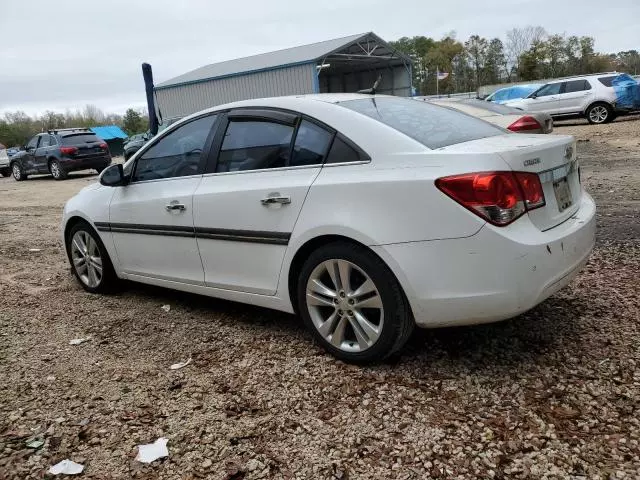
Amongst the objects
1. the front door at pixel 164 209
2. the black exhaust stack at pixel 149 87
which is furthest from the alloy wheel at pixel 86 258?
the black exhaust stack at pixel 149 87

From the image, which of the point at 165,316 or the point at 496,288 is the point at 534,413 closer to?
the point at 496,288

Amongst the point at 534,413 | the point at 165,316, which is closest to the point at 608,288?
the point at 534,413

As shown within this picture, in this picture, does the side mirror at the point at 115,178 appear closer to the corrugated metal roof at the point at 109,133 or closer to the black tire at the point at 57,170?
the black tire at the point at 57,170

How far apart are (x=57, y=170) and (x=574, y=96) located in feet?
57.6

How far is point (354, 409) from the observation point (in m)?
2.75

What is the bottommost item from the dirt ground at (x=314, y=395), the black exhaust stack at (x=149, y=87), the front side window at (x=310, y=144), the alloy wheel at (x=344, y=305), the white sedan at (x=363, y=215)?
the dirt ground at (x=314, y=395)

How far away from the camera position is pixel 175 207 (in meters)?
3.89

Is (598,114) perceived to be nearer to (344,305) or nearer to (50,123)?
(344,305)

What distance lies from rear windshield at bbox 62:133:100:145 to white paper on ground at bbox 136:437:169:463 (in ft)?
57.4

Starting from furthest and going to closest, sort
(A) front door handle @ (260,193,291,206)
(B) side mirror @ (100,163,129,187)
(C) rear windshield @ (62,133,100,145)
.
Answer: (C) rear windshield @ (62,133,100,145), (B) side mirror @ (100,163,129,187), (A) front door handle @ (260,193,291,206)

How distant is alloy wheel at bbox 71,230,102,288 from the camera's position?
4784mm

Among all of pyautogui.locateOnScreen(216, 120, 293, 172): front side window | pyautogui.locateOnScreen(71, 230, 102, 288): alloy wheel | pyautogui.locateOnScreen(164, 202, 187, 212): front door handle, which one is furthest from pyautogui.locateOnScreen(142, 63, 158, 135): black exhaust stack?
pyautogui.locateOnScreen(216, 120, 293, 172): front side window

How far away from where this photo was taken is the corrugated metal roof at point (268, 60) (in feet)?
77.4

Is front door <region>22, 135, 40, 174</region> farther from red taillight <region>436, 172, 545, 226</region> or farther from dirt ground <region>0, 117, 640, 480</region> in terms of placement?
red taillight <region>436, 172, 545, 226</region>
